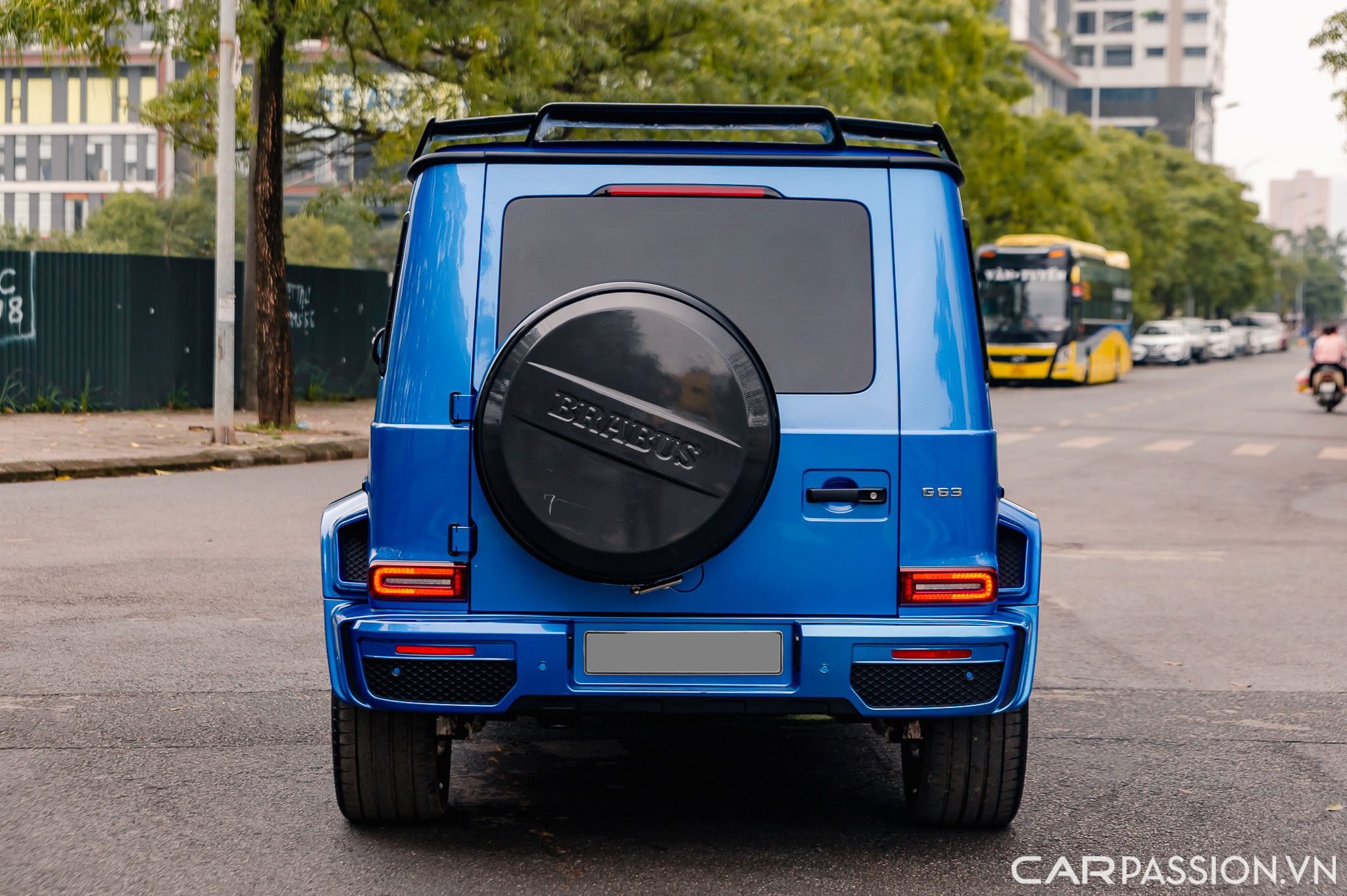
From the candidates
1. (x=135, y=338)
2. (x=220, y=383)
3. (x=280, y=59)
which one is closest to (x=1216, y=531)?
(x=220, y=383)

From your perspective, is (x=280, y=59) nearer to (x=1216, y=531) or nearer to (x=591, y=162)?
(x=1216, y=531)

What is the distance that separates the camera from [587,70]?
23172mm

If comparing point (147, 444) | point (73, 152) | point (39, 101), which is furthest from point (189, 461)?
point (39, 101)

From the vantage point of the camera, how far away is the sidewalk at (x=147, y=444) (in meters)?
13.7

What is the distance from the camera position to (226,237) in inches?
603

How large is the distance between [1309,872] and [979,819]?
0.84 m

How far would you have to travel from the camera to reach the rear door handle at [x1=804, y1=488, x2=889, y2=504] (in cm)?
373

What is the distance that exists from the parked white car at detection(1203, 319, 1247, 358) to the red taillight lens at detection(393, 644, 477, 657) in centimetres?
6400

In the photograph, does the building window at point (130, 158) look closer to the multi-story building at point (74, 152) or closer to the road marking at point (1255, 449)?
the multi-story building at point (74, 152)

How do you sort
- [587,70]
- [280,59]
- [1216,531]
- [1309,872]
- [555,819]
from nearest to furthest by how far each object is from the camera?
1. [1309,872]
2. [555,819]
3. [1216,531]
4. [280,59]
5. [587,70]

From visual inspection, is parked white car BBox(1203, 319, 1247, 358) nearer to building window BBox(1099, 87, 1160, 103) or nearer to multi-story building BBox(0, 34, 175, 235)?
multi-story building BBox(0, 34, 175, 235)

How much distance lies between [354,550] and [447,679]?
0.64 m

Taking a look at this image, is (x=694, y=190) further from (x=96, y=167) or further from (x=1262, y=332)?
(x=96, y=167)

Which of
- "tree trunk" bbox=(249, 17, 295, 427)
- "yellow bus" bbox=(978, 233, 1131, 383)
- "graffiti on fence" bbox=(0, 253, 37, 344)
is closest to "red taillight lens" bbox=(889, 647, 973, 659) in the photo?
"tree trunk" bbox=(249, 17, 295, 427)
